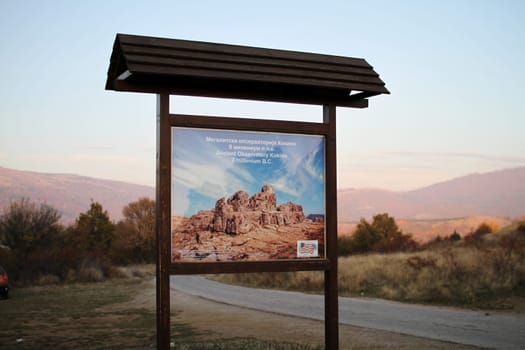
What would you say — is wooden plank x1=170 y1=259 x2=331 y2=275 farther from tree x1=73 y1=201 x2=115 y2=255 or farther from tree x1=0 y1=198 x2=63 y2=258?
tree x1=73 y1=201 x2=115 y2=255

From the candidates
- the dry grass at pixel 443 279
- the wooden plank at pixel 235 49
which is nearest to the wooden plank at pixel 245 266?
the wooden plank at pixel 235 49

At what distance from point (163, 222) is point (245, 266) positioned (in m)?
1.43

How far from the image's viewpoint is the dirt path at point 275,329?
1283cm

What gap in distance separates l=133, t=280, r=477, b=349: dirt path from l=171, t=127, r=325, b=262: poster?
11.4 ft

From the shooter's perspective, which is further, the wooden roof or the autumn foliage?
the autumn foliage

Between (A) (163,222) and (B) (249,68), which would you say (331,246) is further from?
(B) (249,68)

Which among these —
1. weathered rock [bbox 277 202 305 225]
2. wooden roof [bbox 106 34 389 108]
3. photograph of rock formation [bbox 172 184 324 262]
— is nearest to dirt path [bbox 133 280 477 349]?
photograph of rock formation [bbox 172 184 324 262]

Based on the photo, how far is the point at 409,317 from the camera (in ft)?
56.2

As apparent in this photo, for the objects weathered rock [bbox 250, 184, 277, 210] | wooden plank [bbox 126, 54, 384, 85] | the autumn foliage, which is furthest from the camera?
the autumn foliage

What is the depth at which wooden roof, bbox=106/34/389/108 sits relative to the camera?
373 inches

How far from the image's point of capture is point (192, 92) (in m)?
9.93

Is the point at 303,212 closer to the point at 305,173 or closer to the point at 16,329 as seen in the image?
the point at 305,173

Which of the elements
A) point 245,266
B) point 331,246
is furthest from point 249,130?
point 331,246

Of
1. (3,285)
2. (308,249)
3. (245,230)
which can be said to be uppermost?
(245,230)
